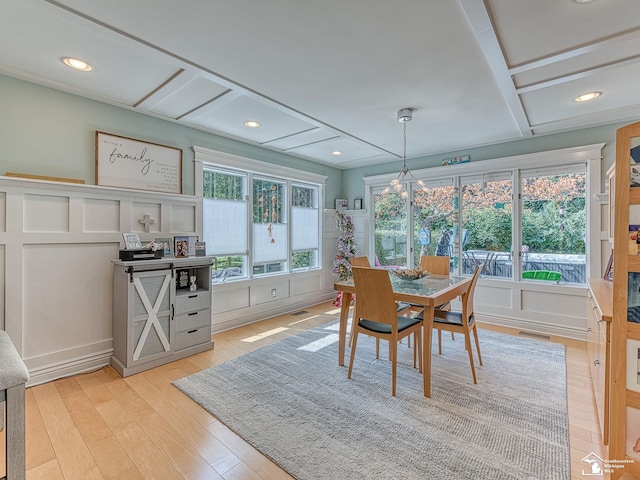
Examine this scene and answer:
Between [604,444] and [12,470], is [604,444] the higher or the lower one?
the lower one

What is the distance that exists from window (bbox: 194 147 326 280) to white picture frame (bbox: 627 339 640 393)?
394cm

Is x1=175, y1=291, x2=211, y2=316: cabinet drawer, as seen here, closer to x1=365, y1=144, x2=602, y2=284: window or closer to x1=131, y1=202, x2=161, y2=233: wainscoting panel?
x1=131, y1=202, x2=161, y2=233: wainscoting panel

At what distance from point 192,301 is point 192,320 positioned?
209mm

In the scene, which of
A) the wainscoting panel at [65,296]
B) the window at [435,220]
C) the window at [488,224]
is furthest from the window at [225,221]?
the window at [488,224]

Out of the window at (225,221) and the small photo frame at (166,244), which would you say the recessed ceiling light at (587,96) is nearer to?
the window at (225,221)

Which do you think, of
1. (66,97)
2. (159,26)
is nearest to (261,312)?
(66,97)

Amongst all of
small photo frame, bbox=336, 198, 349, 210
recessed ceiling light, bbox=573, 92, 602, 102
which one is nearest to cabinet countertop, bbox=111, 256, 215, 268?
small photo frame, bbox=336, 198, 349, 210

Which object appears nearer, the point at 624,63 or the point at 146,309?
the point at 624,63

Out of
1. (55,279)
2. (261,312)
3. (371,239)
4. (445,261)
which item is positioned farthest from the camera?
(371,239)

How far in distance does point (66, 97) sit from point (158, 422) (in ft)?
9.69

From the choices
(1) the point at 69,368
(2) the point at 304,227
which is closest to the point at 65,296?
(1) the point at 69,368

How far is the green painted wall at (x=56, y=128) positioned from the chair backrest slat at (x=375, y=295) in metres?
2.76

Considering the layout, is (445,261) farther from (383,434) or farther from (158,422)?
(158,422)

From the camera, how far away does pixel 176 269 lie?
3258mm
